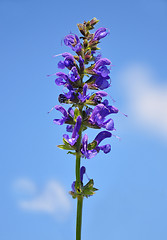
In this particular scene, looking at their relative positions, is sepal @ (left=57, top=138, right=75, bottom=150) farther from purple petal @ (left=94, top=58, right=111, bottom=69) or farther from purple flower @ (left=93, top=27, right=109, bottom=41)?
purple flower @ (left=93, top=27, right=109, bottom=41)

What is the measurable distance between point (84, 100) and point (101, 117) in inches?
16.2

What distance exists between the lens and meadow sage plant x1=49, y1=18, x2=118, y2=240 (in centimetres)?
481

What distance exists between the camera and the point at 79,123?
4832mm

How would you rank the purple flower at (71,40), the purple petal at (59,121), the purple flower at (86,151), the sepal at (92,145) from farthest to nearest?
the purple flower at (71,40)
the purple petal at (59,121)
the sepal at (92,145)
the purple flower at (86,151)

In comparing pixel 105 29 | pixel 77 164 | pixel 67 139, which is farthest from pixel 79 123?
pixel 105 29

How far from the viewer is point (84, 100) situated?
16.0 ft

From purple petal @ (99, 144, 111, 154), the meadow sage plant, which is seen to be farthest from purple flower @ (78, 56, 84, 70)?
purple petal @ (99, 144, 111, 154)

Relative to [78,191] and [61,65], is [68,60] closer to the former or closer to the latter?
[61,65]

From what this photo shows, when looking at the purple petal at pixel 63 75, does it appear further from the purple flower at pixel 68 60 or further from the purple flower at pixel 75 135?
the purple flower at pixel 75 135

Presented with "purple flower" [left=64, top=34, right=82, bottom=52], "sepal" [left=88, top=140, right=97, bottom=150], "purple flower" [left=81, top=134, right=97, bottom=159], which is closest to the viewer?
"purple flower" [left=81, top=134, right=97, bottom=159]

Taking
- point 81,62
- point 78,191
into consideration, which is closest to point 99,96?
point 81,62

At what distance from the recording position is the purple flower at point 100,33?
17.3ft

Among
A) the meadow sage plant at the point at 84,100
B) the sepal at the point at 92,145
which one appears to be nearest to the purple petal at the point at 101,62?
the meadow sage plant at the point at 84,100

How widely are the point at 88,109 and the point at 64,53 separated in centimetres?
101
